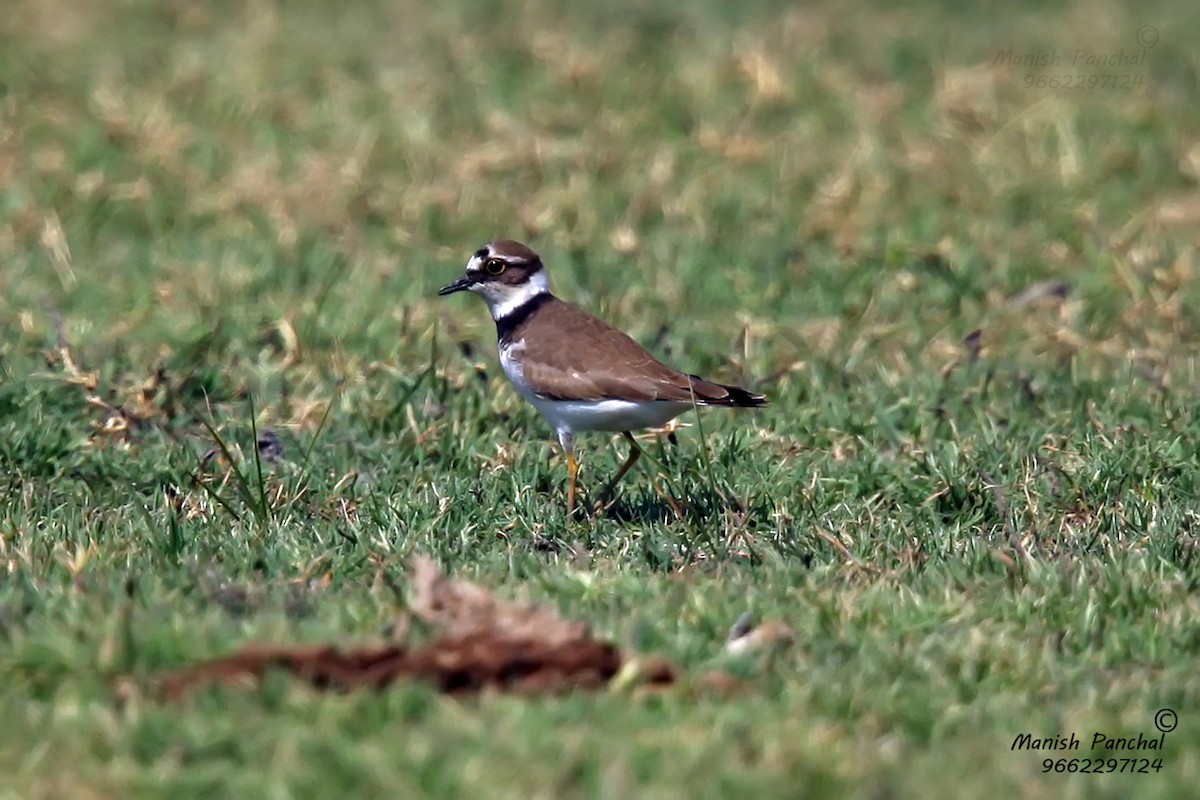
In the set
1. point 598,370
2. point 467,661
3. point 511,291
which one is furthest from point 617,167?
point 467,661

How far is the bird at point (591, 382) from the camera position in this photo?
709 centimetres

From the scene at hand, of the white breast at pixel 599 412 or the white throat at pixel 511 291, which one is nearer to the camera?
the white breast at pixel 599 412

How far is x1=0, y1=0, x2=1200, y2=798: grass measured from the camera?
186 inches

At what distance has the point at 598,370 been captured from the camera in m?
7.18

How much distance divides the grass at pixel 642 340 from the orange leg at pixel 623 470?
0.50 feet

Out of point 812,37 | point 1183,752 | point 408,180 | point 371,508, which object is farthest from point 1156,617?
point 812,37

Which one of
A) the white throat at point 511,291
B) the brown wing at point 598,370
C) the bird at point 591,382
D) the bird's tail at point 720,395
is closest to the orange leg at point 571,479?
the bird at point 591,382

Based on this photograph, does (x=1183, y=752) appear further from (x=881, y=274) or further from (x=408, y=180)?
A: (x=408, y=180)

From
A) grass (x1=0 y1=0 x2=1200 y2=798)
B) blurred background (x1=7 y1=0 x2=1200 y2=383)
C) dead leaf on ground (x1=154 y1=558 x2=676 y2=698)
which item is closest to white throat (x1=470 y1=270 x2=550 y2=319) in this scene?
grass (x1=0 y1=0 x2=1200 y2=798)

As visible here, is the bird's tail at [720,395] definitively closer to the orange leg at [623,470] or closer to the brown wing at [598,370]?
the brown wing at [598,370]

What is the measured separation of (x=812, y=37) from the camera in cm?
1340

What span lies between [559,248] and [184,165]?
2.50m

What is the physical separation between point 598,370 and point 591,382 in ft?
0.24

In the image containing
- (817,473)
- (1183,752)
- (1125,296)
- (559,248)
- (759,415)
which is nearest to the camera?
(1183,752)
